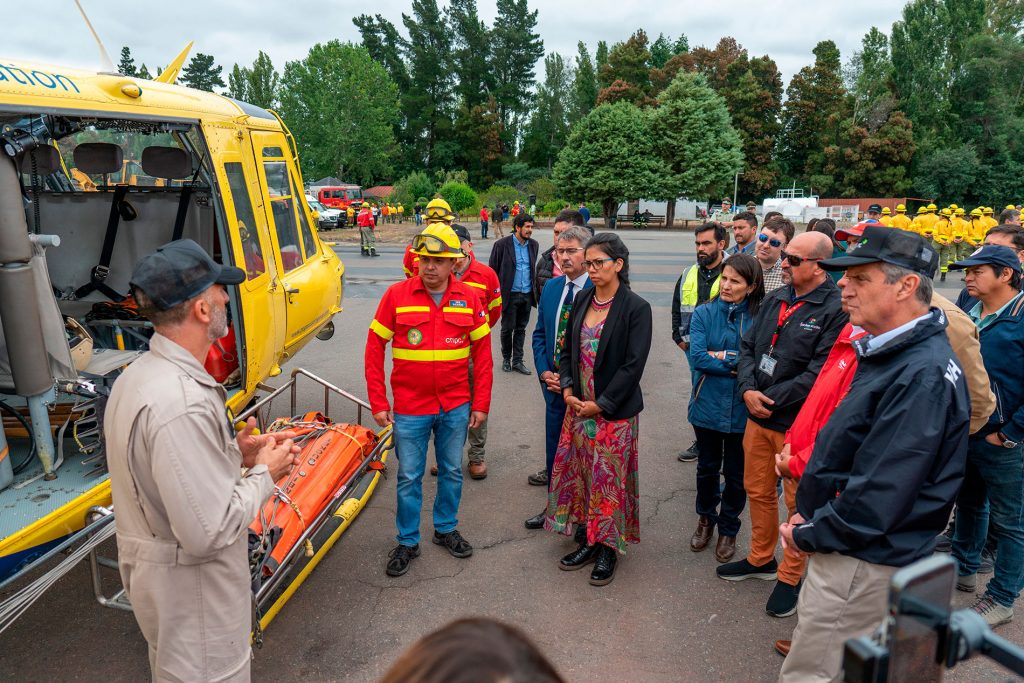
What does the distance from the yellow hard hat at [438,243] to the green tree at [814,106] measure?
56.5 metres

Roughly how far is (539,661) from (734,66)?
62229mm

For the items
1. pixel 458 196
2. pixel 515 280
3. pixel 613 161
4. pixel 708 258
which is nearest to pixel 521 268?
pixel 515 280

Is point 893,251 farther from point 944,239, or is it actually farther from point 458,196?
point 458,196

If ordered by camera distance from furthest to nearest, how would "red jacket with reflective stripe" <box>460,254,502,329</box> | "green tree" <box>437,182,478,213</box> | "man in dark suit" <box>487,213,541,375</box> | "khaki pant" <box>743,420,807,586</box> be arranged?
"green tree" <box>437,182,478,213</box>, "man in dark suit" <box>487,213,541,375</box>, "red jacket with reflective stripe" <box>460,254,502,329</box>, "khaki pant" <box>743,420,807,586</box>

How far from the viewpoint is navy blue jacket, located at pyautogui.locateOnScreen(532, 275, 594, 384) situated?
482 cm

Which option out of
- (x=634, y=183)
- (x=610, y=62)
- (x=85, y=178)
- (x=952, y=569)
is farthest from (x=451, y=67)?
(x=952, y=569)

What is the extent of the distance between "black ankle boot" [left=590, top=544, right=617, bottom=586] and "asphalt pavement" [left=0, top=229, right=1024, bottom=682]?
49 millimetres

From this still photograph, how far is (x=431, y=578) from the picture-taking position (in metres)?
4.17

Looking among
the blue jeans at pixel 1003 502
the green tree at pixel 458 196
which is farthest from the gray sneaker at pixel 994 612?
the green tree at pixel 458 196

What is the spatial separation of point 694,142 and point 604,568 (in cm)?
4062

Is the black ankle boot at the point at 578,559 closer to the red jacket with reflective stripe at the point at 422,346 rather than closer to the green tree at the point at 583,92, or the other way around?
the red jacket with reflective stripe at the point at 422,346

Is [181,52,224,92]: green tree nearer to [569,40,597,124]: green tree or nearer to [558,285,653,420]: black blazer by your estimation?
[569,40,597,124]: green tree

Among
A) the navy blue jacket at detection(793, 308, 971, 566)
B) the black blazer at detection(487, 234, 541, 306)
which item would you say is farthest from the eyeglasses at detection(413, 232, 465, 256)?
the black blazer at detection(487, 234, 541, 306)

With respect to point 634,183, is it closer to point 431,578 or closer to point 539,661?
point 431,578
